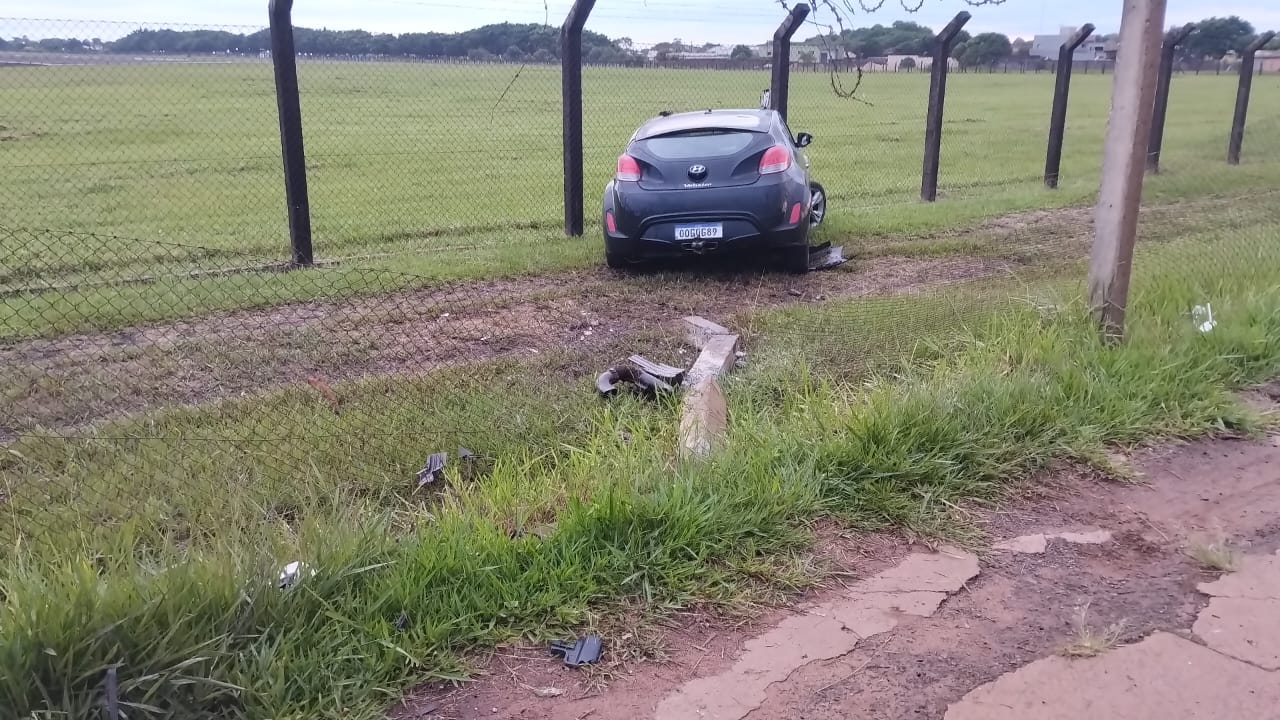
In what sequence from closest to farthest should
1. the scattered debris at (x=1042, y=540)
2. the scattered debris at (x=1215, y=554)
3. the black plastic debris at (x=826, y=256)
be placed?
the scattered debris at (x=1215, y=554) → the scattered debris at (x=1042, y=540) → the black plastic debris at (x=826, y=256)

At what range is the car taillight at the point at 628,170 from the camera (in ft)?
27.0


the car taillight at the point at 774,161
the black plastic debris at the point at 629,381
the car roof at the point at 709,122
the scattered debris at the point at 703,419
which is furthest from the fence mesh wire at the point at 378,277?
the car roof at the point at 709,122

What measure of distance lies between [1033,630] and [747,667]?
93 cm

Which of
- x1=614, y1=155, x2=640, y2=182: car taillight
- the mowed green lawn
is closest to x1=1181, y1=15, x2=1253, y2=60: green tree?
the mowed green lawn

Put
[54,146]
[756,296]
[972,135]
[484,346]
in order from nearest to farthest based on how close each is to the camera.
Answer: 1. [484,346]
2. [756,296]
3. [54,146]
4. [972,135]

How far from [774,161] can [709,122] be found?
0.73m

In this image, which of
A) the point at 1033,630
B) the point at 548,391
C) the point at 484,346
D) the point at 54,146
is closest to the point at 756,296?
the point at 484,346

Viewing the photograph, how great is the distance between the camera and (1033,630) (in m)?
3.13

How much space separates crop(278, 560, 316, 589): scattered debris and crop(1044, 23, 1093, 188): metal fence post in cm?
1332

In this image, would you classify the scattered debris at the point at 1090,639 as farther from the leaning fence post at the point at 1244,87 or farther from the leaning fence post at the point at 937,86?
the leaning fence post at the point at 1244,87

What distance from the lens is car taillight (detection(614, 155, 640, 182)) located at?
823 centimetres

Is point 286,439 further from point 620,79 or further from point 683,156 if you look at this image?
point 620,79

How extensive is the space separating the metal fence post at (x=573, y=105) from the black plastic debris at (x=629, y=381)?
4.93m

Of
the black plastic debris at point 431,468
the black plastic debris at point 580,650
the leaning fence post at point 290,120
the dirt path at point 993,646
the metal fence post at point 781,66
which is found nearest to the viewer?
the dirt path at point 993,646
